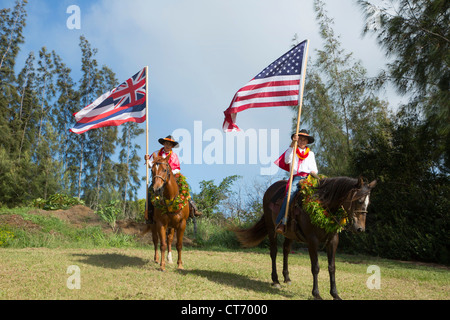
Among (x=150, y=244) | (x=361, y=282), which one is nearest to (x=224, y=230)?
(x=150, y=244)

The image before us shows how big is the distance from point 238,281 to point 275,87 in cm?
377

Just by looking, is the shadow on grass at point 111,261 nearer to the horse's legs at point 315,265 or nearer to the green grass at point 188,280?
the green grass at point 188,280

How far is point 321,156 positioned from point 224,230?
24.2ft

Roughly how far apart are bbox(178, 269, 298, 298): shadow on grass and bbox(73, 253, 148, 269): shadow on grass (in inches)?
53.6

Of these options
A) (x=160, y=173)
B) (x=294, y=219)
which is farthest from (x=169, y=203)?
(x=294, y=219)

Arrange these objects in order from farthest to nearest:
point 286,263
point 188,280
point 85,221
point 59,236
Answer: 1. point 85,221
2. point 59,236
3. point 286,263
4. point 188,280

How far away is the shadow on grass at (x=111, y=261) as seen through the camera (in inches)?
305

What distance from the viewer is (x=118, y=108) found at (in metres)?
8.31

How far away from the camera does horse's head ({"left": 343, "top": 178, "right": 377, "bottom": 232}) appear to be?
519 cm

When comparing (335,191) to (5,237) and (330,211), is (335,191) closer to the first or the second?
(330,211)

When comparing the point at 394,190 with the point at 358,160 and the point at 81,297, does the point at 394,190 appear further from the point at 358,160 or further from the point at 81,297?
the point at 81,297

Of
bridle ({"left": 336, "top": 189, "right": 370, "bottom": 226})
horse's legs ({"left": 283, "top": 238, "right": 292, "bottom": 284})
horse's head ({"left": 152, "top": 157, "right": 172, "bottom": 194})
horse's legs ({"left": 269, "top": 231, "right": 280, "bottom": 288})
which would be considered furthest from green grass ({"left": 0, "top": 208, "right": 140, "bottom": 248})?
bridle ({"left": 336, "top": 189, "right": 370, "bottom": 226})

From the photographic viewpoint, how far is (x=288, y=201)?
19.9 ft

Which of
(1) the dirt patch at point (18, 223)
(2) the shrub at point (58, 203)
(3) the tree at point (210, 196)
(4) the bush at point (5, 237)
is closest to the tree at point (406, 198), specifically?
(3) the tree at point (210, 196)
